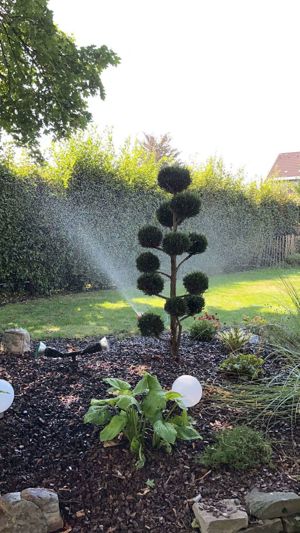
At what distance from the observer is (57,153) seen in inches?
296

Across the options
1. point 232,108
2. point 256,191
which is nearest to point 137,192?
point 232,108

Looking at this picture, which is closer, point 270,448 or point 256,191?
point 270,448

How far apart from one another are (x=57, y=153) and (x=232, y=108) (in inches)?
199

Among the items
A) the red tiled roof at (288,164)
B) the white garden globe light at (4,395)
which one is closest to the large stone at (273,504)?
the white garden globe light at (4,395)

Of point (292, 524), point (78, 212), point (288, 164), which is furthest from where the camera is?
point (288, 164)

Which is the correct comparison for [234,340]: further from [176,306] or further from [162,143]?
[162,143]

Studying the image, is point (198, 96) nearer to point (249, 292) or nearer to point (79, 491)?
point (249, 292)

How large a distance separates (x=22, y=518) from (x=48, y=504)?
0.11 meters

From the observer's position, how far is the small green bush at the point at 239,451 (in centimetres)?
190

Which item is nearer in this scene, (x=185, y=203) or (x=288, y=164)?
(x=185, y=203)

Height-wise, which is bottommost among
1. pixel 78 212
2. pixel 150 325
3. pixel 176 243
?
pixel 150 325

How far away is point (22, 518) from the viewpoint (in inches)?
64.4

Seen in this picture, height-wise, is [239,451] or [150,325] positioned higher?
[150,325]

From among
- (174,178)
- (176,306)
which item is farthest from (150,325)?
(174,178)
